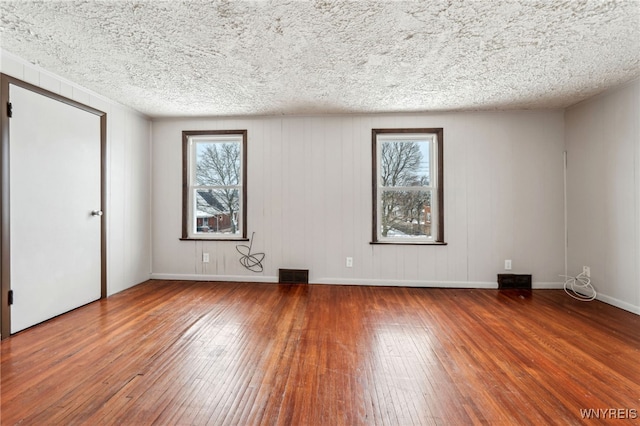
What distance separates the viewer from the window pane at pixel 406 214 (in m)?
3.92

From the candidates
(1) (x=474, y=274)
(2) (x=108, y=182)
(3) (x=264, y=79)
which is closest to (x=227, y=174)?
(2) (x=108, y=182)

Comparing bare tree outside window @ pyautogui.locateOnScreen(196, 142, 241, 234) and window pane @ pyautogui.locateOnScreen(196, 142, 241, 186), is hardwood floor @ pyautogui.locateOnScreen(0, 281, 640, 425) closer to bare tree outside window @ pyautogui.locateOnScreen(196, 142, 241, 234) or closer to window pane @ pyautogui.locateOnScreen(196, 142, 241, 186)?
bare tree outside window @ pyautogui.locateOnScreen(196, 142, 241, 234)

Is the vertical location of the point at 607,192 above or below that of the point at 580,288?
above

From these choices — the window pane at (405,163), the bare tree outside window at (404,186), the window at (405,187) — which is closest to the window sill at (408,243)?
the window at (405,187)

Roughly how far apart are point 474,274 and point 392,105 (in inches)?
99.3

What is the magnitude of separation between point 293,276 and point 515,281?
9.85 feet

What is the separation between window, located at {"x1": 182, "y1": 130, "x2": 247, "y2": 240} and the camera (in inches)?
162

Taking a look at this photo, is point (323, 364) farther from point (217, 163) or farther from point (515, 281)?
point (217, 163)

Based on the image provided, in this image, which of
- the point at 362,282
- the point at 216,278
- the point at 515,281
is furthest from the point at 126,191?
the point at 515,281

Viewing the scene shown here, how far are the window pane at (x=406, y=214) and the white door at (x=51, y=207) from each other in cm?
360

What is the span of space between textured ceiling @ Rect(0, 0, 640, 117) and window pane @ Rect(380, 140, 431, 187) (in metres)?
0.70

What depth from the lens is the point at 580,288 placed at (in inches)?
135

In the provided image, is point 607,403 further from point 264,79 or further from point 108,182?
point 108,182

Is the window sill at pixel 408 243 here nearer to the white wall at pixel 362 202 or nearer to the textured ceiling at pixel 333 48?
the white wall at pixel 362 202
